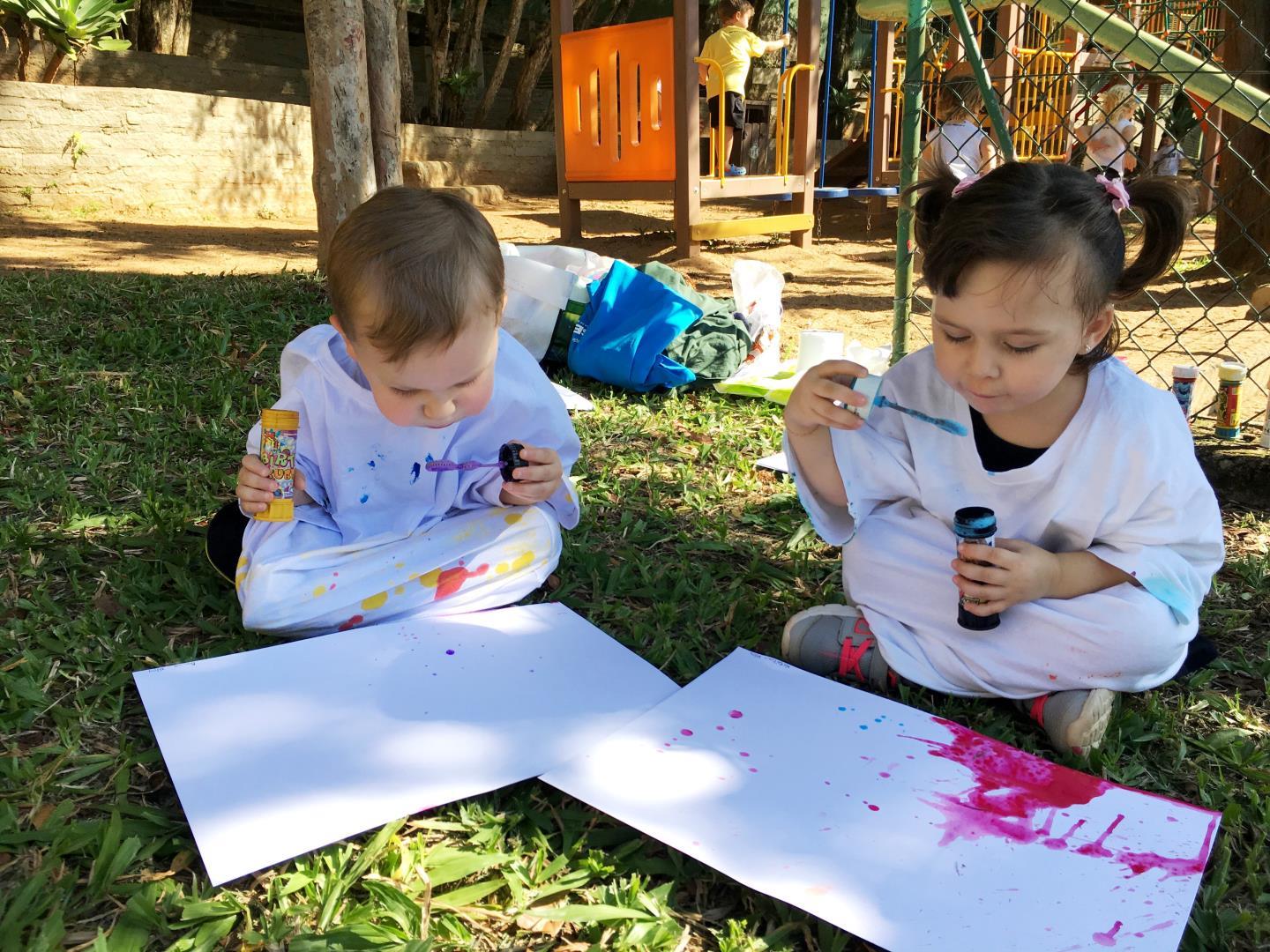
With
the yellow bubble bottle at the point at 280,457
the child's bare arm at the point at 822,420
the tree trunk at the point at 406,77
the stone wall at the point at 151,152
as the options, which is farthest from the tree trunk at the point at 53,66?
the child's bare arm at the point at 822,420

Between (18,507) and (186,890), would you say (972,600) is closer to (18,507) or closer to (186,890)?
(186,890)

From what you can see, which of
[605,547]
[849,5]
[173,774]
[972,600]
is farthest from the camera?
[849,5]

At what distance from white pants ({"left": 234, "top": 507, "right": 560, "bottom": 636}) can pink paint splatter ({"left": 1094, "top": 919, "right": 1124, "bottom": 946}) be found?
3.53 ft

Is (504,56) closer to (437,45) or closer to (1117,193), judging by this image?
(437,45)

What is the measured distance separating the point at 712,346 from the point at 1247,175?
3.43 meters

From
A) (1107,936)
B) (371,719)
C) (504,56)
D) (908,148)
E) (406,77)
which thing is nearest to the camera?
(1107,936)

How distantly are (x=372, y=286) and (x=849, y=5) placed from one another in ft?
42.1

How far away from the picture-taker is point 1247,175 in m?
5.21

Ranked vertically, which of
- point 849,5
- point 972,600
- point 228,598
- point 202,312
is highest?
point 849,5

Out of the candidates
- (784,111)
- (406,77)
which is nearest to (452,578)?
(784,111)

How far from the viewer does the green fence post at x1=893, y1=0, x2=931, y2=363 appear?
264 cm

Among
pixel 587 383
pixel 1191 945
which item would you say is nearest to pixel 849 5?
pixel 587 383

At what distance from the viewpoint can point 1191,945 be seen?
1.14 meters

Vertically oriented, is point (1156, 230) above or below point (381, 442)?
above
